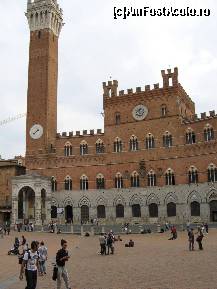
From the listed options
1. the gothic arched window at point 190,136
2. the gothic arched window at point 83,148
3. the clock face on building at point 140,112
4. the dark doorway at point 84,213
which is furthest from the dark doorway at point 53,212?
the gothic arched window at point 190,136

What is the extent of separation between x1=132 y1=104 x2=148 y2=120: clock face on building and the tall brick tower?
511 inches

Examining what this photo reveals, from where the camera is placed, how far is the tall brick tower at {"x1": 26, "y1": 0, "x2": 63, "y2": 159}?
59.0m

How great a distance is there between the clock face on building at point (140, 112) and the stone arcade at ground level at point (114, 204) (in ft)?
32.5

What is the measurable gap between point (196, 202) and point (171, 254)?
88.9 feet

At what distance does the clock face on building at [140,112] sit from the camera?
5481cm

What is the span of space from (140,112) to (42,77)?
16.2 m

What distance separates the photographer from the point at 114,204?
178 ft

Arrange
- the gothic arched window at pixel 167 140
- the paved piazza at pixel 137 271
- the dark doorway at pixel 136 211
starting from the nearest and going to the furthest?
1. the paved piazza at pixel 137 271
2. the gothic arched window at pixel 167 140
3. the dark doorway at pixel 136 211

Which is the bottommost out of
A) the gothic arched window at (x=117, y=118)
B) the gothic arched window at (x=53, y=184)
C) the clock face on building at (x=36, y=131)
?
the gothic arched window at (x=53, y=184)

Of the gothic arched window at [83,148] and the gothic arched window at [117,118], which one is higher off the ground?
the gothic arched window at [117,118]

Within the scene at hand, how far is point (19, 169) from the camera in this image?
60562mm

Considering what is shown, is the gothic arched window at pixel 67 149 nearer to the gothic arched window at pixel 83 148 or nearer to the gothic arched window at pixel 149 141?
the gothic arched window at pixel 83 148

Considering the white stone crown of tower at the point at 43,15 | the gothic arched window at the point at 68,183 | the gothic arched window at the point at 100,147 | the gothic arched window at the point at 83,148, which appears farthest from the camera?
the white stone crown of tower at the point at 43,15

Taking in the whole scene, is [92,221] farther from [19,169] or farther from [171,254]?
[171,254]
